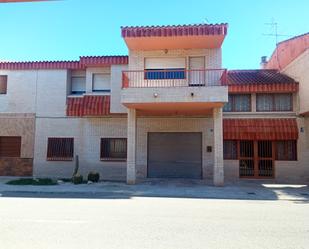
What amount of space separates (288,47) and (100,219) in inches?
702

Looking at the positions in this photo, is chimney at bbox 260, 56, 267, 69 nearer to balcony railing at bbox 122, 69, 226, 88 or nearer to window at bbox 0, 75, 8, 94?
balcony railing at bbox 122, 69, 226, 88

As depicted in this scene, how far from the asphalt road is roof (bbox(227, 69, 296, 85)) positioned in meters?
9.24

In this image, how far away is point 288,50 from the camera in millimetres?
20062

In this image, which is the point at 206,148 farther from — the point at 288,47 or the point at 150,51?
the point at 288,47

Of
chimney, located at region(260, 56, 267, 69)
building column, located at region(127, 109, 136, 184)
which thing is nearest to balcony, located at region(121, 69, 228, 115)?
building column, located at region(127, 109, 136, 184)

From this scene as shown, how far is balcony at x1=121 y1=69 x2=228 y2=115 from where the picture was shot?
47.7ft

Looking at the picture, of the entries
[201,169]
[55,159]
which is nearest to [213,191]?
[201,169]

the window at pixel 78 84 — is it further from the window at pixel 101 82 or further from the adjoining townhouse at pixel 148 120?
the window at pixel 101 82

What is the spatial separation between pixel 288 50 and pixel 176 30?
30.1 ft

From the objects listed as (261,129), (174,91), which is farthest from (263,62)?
(174,91)

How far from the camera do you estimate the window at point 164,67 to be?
16.7 m

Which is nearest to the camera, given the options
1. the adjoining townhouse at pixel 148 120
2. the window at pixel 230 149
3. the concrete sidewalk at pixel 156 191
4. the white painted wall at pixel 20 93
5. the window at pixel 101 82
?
the concrete sidewalk at pixel 156 191

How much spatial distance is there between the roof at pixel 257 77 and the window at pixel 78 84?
9020 mm

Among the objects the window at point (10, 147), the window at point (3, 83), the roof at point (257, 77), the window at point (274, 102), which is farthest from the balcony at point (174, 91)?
the window at point (3, 83)
